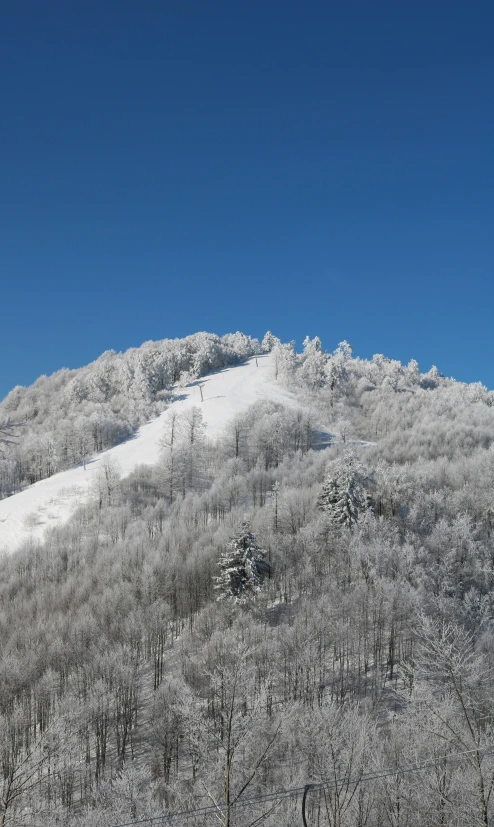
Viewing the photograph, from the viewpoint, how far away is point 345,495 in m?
75.1

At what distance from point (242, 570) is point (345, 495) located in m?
21.8

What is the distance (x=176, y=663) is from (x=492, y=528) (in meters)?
54.9

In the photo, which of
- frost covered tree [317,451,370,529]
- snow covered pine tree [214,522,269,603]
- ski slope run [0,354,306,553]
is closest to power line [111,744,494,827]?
snow covered pine tree [214,522,269,603]

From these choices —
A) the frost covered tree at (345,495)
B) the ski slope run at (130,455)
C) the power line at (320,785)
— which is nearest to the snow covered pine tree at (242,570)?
the frost covered tree at (345,495)

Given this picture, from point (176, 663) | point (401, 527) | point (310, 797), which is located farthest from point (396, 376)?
point (310, 797)

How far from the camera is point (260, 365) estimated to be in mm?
169125

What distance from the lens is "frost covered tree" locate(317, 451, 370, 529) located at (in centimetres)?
7438

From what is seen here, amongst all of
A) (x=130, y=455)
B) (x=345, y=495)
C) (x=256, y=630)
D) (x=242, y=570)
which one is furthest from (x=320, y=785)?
(x=130, y=455)

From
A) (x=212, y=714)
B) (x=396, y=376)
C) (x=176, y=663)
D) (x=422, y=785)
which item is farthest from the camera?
(x=396, y=376)

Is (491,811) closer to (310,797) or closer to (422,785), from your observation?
(422,785)

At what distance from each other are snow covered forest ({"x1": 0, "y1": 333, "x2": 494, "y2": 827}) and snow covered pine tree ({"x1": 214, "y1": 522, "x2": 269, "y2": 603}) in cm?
31

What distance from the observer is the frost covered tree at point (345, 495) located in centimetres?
7438

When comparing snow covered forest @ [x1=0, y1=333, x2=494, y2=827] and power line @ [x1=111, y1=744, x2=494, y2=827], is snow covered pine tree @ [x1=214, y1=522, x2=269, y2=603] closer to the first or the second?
snow covered forest @ [x1=0, y1=333, x2=494, y2=827]

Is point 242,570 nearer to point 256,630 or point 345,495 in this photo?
point 256,630
